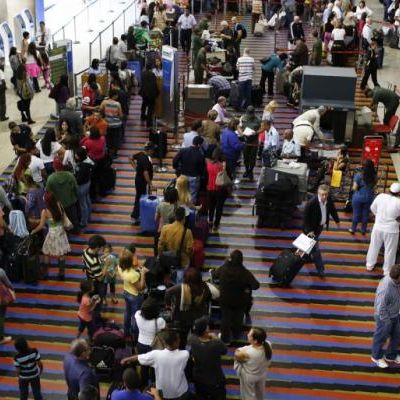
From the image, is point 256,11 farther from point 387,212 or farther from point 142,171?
point 387,212

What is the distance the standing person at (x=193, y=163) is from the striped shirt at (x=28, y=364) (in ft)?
14.7

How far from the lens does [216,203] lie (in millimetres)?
11914

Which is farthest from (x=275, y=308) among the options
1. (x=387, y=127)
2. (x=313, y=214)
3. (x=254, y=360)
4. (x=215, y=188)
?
(x=387, y=127)

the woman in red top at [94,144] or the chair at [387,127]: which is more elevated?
the woman in red top at [94,144]

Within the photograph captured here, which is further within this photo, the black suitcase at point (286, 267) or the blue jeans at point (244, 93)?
the blue jeans at point (244, 93)

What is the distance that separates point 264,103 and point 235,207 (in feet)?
18.5

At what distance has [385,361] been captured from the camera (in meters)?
9.23

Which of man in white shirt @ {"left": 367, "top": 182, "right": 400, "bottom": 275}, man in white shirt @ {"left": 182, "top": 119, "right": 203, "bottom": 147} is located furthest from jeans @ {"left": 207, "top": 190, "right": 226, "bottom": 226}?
man in white shirt @ {"left": 367, "top": 182, "right": 400, "bottom": 275}

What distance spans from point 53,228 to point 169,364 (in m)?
3.79

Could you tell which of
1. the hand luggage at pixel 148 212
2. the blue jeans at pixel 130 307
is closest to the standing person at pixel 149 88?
the hand luggage at pixel 148 212

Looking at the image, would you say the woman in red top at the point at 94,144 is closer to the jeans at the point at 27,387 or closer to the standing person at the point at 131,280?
the standing person at the point at 131,280

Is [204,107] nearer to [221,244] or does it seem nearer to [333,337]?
[221,244]

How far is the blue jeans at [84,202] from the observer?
1172 centimetres

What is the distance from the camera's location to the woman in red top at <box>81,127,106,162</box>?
12.3 metres
